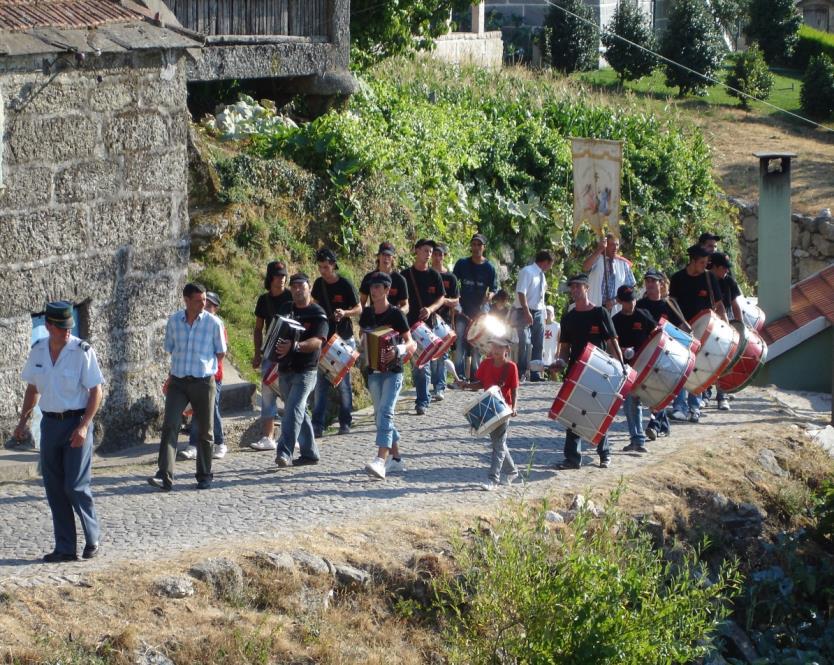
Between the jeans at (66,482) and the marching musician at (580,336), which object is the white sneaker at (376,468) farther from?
the jeans at (66,482)

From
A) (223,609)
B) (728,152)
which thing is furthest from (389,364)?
(728,152)

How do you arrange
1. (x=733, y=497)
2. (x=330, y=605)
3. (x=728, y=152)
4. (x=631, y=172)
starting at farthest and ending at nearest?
(x=728, y=152) → (x=631, y=172) → (x=733, y=497) → (x=330, y=605)

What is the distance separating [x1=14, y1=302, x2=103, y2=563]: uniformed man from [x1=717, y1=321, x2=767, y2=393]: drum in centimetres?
660

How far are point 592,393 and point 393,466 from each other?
1689 millimetres

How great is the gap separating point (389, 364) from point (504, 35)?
23753mm

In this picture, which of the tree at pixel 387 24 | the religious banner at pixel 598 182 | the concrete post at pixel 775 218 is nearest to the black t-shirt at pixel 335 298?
the religious banner at pixel 598 182

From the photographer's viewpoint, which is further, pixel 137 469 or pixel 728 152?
pixel 728 152

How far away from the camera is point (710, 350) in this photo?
12.5 metres

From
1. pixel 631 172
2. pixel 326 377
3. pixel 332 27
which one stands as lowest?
pixel 326 377

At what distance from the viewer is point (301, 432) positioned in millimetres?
11125

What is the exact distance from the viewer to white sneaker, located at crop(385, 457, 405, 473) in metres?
11.1

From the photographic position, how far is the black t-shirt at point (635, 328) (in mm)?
12000

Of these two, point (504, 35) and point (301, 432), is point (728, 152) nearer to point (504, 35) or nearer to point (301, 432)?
point (504, 35)

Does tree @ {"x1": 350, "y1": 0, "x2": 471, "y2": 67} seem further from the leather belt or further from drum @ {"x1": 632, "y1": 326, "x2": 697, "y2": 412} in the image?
the leather belt
